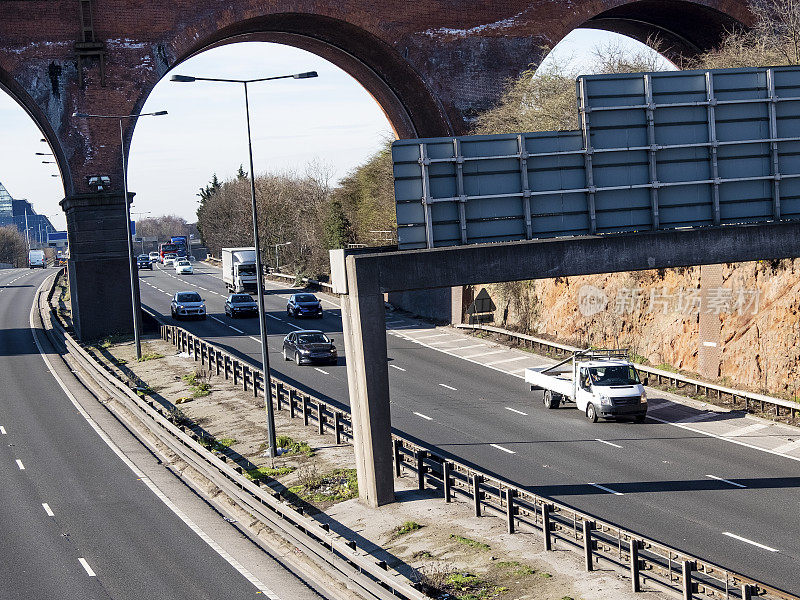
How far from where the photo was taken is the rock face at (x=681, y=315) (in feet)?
115

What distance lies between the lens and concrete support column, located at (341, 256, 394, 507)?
2244cm

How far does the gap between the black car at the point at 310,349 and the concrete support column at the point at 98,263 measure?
12920 mm

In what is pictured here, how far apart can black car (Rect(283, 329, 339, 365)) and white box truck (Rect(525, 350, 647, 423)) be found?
12.4 metres

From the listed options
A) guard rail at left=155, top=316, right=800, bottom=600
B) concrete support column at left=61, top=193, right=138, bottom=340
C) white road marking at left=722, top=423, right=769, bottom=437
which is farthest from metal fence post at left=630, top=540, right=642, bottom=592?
concrete support column at left=61, top=193, right=138, bottom=340

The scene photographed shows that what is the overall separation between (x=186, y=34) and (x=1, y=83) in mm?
10435

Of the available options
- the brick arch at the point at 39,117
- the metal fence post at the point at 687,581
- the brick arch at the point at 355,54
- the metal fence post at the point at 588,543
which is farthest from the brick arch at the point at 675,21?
the metal fence post at the point at 687,581

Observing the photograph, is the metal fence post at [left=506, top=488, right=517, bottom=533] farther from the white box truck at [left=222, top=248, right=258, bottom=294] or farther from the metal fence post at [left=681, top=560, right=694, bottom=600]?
the white box truck at [left=222, top=248, right=258, bottom=294]

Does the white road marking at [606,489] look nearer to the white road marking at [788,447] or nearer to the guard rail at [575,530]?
the guard rail at [575,530]

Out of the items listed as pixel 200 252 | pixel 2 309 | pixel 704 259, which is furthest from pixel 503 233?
pixel 200 252

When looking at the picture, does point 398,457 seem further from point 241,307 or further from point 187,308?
point 187,308

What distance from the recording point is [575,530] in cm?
1842

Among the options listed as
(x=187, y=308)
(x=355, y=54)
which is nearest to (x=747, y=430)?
(x=355, y=54)

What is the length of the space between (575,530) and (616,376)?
1530 centimetres

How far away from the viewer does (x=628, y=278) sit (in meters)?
45.3
